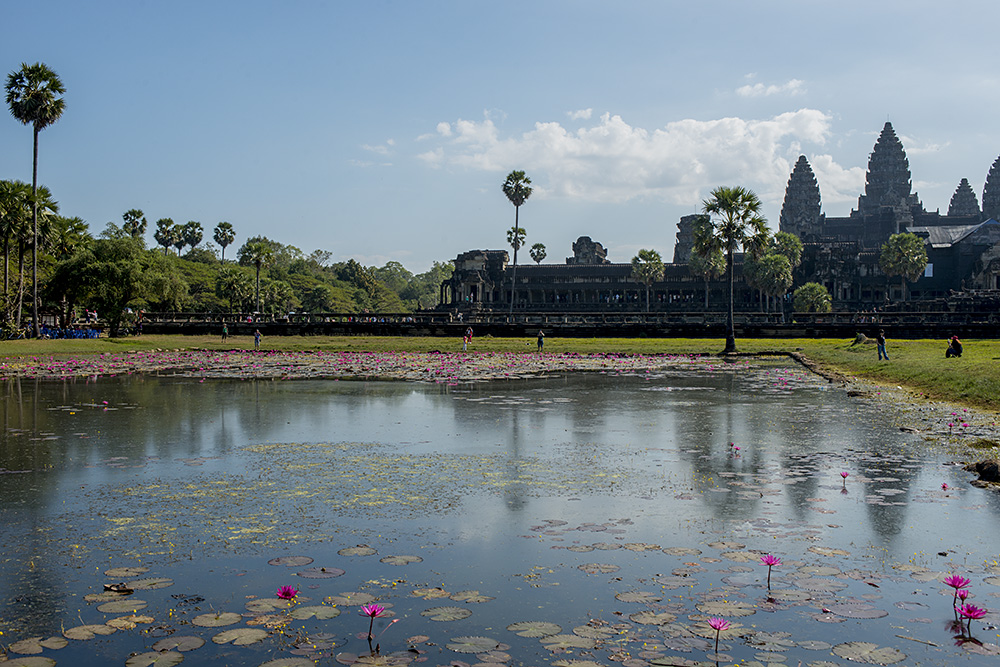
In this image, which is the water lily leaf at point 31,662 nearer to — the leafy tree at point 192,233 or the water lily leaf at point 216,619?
the water lily leaf at point 216,619

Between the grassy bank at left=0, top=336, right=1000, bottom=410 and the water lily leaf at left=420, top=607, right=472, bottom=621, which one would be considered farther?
the grassy bank at left=0, top=336, right=1000, bottom=410

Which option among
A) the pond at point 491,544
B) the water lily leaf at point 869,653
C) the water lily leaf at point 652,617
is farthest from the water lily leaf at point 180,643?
the water lily leaf at point 869,653

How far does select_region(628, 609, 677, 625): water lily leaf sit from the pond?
3cm

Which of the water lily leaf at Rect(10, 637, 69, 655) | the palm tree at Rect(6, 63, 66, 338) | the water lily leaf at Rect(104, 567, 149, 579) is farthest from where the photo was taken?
the palm tree at Rect(6, 63, 66, 338)

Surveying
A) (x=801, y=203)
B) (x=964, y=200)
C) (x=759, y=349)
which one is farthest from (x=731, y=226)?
(x=964, y=200)

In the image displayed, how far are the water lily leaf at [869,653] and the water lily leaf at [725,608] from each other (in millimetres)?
702

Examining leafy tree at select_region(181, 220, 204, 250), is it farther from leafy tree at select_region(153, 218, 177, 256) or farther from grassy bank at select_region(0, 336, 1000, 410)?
grassy bank at select_region(0, 336, 1000, 410)

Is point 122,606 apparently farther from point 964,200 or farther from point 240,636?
point 964,200

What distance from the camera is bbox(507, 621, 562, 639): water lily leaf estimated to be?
543cm

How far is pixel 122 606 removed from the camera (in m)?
5.90

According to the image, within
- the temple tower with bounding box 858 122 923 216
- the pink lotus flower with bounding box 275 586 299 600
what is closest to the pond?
the pink lotus flower with bounding box 275 586 299 600

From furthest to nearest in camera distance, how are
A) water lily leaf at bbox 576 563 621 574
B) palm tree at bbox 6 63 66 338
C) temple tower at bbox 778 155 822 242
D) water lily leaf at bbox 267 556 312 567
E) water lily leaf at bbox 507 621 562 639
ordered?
temple tower at bbox 778 155 822 242 → palm tree at bbox 6 63 66 338 → water lily leaf at bbox 267 556 312 567 → water lily leaf at bbox 576 563 621 574 → water lily leaf at bbox 507 621 562 639

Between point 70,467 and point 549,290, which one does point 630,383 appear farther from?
point 549,290

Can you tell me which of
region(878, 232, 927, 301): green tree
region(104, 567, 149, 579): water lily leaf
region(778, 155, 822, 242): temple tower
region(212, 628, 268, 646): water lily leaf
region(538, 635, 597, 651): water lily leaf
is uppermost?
region(778, 155, 822, 242): temple tower
